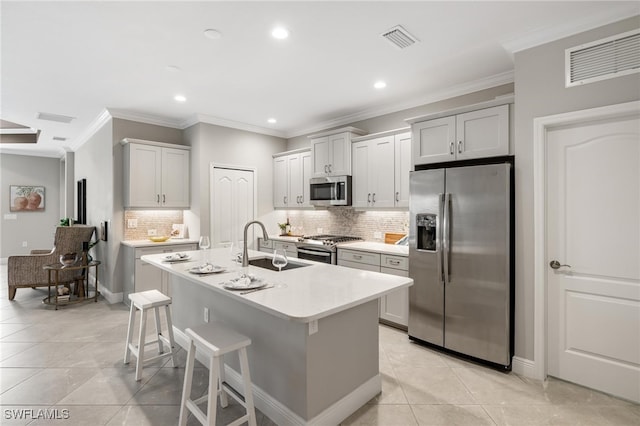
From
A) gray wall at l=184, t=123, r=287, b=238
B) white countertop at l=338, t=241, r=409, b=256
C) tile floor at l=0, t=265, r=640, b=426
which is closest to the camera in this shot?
tile floor at l=0, t=265, r=640, b=426

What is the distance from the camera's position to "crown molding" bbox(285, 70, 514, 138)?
11.4 feet

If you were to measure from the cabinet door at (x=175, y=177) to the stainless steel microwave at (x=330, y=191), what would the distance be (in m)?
2.06

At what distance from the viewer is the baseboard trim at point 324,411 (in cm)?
204

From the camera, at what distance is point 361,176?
4570 millimetres

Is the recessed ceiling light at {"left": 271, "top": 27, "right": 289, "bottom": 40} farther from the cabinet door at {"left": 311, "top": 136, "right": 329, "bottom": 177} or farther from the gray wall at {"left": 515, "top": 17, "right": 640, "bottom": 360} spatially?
the cabinet door at {"left": 311, "top": 136, "right": 329, "bottom": 177}

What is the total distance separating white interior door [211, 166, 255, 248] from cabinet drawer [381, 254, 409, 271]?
2.47m

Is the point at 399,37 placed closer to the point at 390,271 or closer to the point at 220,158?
the point at 390,271

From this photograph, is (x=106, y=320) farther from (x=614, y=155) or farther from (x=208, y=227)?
(x=614, y=155)

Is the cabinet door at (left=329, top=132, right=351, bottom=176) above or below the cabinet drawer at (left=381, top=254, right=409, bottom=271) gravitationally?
above

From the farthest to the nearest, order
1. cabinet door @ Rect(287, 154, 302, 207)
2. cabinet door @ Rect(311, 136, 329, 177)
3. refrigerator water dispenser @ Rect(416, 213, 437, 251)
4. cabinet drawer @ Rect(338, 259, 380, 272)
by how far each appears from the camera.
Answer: cabinet door @ Rect(287, 154, 302, 207) < cabinet door @ Rect(311, 136, 329, 177) < cabinet drawer @ Rect(338, 259, 380, 272) < refrigerator water dispenser @ Rect(416, 213, 437, 251)

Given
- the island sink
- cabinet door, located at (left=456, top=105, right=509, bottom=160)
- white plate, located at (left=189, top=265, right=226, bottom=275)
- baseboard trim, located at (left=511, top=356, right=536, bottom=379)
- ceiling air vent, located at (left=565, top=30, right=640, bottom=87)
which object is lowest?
baseboard trim, located at (left=511, top=356, right=536, bottom=379)

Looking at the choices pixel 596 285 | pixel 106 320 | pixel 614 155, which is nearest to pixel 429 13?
pixel 614 155

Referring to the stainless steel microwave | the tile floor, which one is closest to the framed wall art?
the tile floor

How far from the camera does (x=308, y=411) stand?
1.97 meters
